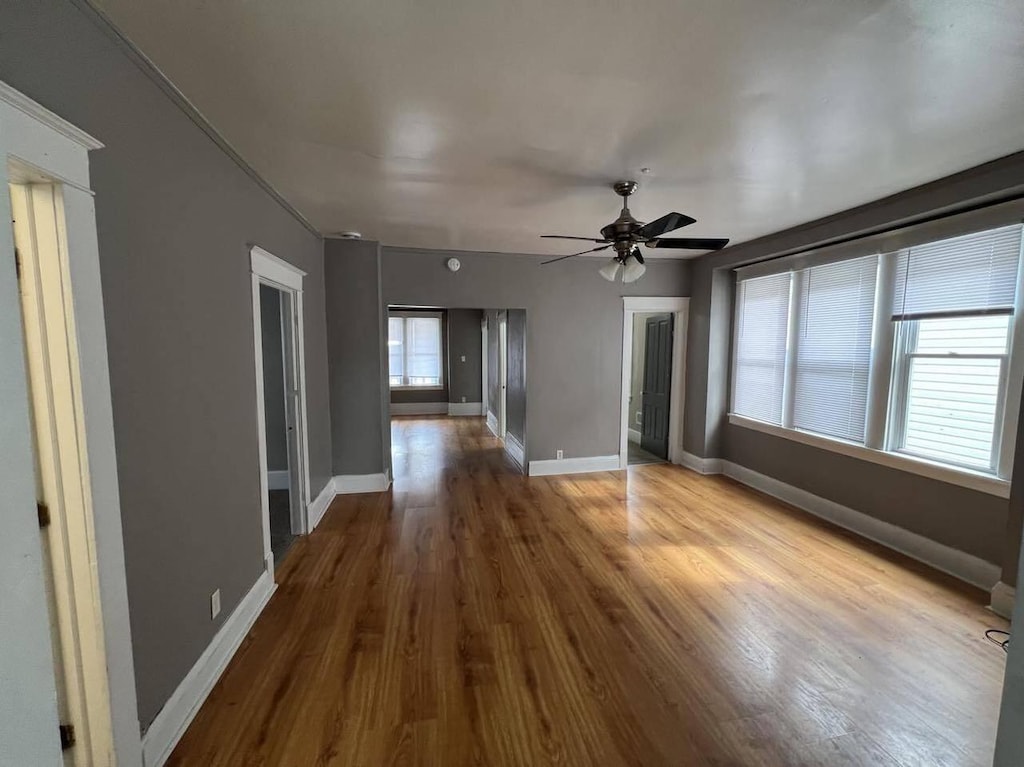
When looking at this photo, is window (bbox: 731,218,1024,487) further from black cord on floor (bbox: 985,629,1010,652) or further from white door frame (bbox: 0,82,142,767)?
white door frame (bbox: 0,82,142,767)

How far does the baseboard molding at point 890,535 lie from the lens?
2754 mm

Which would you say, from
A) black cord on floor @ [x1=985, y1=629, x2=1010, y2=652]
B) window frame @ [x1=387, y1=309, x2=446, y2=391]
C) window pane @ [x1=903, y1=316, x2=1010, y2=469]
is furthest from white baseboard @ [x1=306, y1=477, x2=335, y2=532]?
window frame @ [x1=387, y1=309, x2=446, y2=391]

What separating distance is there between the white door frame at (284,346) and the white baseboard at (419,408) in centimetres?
570

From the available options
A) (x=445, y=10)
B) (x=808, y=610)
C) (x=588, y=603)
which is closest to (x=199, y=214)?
(x=445, y=10)

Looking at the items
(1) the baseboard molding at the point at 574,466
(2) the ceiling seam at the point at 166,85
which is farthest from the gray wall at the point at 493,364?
(2) the ceiling seam at the point at 166,85

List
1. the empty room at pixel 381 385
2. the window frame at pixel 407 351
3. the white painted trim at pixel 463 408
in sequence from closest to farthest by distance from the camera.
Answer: the empty room at pixel 381 385 → the window frame at pixel 407 351 → the white painted trim at pixel 463 408

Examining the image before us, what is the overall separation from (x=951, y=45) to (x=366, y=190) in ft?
9.33

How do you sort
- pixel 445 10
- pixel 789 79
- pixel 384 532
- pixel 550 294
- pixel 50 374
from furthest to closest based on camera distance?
pixel 550 294 → pixel 384 532 → pixel 789 79 → pixel 445 10 → pixel 50 374

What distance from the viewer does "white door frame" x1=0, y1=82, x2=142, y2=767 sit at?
0.70m

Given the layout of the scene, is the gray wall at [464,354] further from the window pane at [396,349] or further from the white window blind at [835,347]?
the white window blind at [835,347]

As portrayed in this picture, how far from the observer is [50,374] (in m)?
1.20

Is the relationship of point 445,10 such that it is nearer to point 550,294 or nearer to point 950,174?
point 950,174

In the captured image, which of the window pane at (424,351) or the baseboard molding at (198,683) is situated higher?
the window pane at (424,351)

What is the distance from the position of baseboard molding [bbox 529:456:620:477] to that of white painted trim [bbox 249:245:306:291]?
314 centimetres
